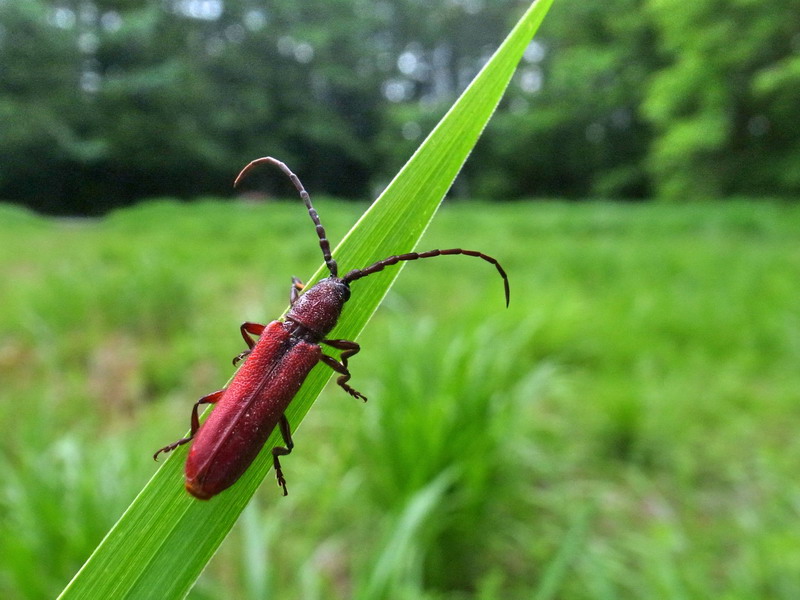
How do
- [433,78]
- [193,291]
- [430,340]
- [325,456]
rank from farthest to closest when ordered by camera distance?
[433,78] → [193,291] → [430,340] → [325,456]

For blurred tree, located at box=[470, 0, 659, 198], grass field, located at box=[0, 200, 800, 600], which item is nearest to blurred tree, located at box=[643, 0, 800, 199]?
blurred tree, located at box=[470, 0, 659, 198]

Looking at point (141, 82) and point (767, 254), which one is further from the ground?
point (141, 82)

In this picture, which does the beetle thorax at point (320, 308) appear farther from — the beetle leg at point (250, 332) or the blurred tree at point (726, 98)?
the blurred tree at point (726, 98)

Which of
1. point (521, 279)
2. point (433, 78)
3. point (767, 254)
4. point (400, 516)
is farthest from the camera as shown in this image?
point (433, 78)

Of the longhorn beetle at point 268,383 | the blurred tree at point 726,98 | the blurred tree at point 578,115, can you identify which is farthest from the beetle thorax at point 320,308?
the blurred tree at point 578,115

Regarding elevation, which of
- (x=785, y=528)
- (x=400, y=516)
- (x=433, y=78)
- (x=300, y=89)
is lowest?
(x=433, y=78)

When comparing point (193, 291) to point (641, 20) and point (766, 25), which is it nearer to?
point (766, 25)

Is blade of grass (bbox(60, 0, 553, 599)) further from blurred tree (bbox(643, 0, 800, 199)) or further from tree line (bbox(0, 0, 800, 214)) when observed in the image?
blurred tree (bbox(643, 0, 800, 199))

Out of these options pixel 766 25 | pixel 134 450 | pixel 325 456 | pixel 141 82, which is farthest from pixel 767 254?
pixel 141 82
